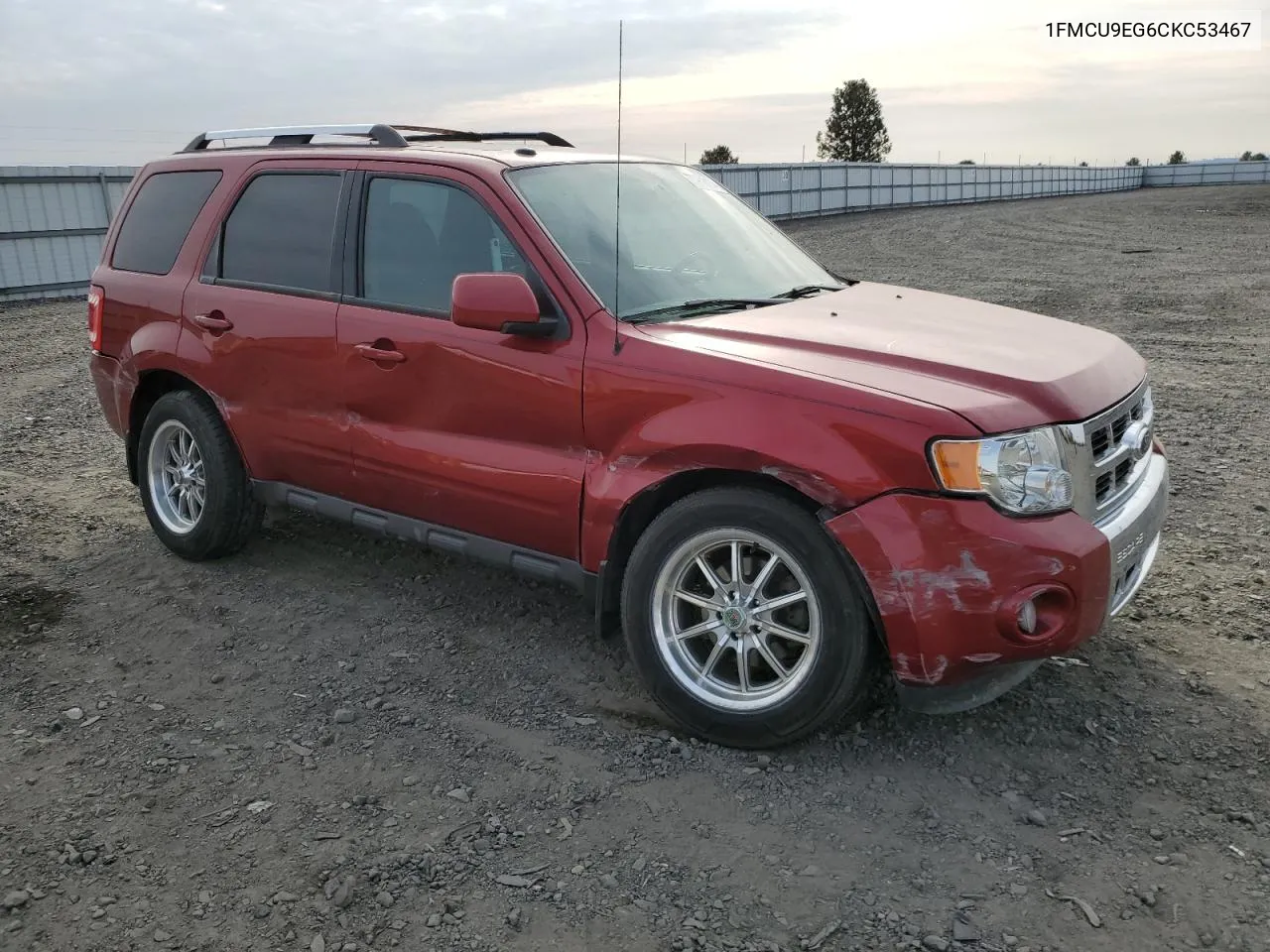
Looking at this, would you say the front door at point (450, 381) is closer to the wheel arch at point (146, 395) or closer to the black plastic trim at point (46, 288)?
the wheel arch at point (146, 395)

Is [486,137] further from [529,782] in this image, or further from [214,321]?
[529,782]

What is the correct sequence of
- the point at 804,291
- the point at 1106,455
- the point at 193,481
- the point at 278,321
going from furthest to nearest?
the point at 193,481 < the point at 278,321 < the point at 804,291 < the point at 1106,455

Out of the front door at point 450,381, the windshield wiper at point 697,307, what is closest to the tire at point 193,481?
the front door at point 450,381

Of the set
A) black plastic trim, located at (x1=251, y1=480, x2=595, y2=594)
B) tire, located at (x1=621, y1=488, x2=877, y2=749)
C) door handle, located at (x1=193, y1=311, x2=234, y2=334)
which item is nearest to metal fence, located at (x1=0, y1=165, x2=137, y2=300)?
door handle, located at (x1=193, y1=311, x2=234, y2=334)

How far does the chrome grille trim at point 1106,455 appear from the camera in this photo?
10.5 feet

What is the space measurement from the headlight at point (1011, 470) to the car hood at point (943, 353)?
0.19 feet

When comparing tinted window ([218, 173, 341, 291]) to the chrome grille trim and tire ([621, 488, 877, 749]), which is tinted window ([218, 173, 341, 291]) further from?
the chrome grille trim

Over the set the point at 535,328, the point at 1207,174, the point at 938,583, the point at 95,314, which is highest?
the point at 1207,174

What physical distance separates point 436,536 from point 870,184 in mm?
35863

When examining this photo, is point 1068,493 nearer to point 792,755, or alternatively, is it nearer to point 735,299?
point 792,755

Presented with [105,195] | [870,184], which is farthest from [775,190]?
[105,195]

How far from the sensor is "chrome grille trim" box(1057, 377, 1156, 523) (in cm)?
319

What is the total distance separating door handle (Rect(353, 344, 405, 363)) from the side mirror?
1.89 ft

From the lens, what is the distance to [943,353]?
348cm
